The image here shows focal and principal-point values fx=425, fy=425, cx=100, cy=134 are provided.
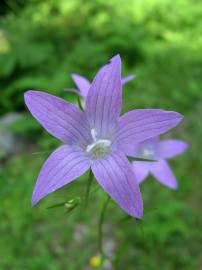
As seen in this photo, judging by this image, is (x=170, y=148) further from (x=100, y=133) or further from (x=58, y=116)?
(x=58, y=116)

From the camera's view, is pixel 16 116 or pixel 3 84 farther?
pixel 3 84

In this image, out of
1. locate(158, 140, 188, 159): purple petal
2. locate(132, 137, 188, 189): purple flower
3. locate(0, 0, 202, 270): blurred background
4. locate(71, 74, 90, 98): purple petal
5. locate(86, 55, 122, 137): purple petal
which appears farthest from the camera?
locate(0, 0, 202, 270): blurred background

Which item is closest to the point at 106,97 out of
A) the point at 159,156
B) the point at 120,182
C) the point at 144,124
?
the point at 144,124

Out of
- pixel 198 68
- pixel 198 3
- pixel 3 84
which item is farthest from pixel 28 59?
pixel 198 3

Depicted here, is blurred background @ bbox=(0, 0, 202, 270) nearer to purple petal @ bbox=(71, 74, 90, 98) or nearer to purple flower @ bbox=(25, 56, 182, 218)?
purple flower @ bbox=(25, 56, 182, 218)

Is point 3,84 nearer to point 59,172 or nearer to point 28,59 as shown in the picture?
point 28,59

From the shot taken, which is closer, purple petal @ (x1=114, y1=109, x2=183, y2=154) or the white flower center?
purple petal @ (x1=114, y1=109, x2=183, y2=154)

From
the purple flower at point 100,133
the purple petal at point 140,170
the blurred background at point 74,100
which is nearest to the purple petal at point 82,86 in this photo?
the purple flower at point 100,133

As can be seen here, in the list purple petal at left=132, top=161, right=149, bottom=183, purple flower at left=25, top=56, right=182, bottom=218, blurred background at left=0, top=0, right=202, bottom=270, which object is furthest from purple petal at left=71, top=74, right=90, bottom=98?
blurred background at left=0, top=0, right=202, bottom=270
